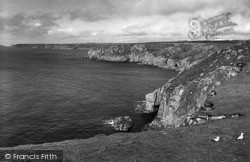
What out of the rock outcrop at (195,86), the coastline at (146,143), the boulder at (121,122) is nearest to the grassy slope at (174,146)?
the coastline at (146,143)

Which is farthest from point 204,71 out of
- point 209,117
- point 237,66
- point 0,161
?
point 0,161

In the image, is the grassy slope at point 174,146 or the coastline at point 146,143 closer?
the grassy slope at point 174,146

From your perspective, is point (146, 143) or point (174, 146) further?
point (146, 143)

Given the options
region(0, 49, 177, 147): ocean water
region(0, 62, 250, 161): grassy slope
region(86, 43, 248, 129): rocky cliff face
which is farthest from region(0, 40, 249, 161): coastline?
region(0, 49, 177, 147): ocean water

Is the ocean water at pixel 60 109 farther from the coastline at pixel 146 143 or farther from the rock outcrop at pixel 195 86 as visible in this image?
the coastline at pixel 146 143

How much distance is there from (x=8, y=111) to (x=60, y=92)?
30652 millimetres

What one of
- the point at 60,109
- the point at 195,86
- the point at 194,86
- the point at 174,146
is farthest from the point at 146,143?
the point at 60,109

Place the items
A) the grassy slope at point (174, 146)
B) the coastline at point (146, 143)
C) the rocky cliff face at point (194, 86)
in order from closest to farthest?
the grassy slope at point (174, 146), the coastline at point (146, 143), the rocky cliff face at point (194, 86)

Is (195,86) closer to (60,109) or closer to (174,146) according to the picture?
(174,146)

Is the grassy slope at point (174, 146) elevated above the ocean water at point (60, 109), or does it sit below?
above

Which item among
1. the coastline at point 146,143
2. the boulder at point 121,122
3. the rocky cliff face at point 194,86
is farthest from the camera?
the boulder at point 121,122

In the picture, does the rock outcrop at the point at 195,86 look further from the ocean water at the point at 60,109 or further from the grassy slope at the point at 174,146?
the grassy slope at the point at 174,146

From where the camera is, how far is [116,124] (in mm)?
67500

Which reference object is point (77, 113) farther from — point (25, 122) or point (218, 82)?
point (218, 82)
